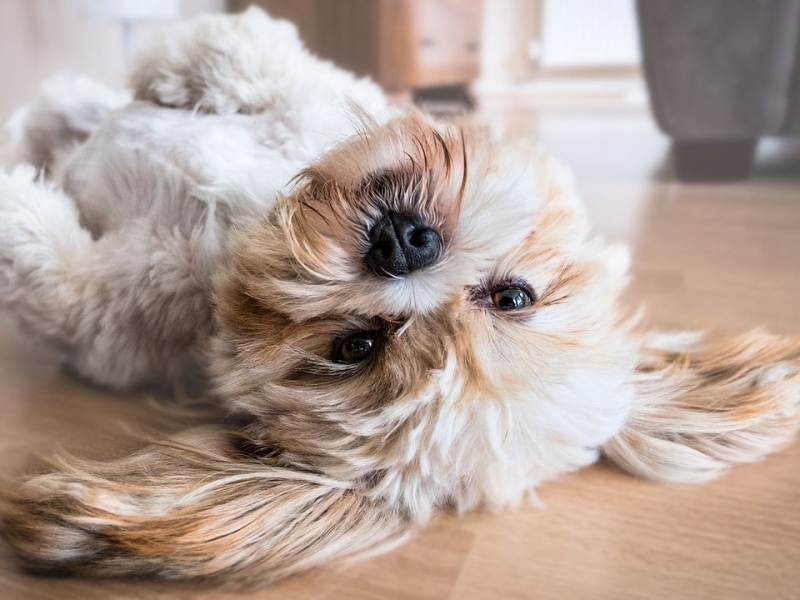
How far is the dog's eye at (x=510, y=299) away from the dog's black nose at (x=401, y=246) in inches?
4.1

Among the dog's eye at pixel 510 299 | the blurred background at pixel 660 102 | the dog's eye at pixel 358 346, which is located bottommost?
the blurred background at pixel 660 102

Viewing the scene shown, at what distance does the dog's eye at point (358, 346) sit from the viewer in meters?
0.95

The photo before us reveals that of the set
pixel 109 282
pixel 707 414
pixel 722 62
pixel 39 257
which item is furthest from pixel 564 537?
pixel 722 62

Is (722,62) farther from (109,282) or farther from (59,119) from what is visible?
(109,282)

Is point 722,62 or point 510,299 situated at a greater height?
point 510,299

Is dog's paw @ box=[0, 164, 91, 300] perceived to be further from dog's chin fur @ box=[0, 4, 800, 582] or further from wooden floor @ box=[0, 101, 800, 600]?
wooden floor @ box=[0, 101, 800, 600]

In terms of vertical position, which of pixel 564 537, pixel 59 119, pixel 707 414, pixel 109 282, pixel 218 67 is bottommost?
pixel 564 537

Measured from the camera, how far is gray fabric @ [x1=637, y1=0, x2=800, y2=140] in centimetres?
284

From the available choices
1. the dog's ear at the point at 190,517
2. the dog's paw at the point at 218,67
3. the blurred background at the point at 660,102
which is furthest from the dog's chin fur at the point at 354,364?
the blurred background at the point at 660,102

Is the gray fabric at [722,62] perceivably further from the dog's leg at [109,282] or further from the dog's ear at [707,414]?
the dog's leg at [109,282]

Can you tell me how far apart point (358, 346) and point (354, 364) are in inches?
1.0

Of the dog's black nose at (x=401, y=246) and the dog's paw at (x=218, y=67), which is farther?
the dog's paw at (x=218, y=67)

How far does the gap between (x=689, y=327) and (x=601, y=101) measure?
16.7 feet

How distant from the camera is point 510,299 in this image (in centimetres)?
96
